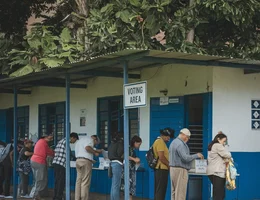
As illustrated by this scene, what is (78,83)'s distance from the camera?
55.2 ft

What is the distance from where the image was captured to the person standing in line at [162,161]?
1203 centimetres

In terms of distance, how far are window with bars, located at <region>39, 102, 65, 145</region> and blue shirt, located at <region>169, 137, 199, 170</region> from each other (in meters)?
7.15

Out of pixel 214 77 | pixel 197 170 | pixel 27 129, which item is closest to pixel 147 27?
pixel 214 77

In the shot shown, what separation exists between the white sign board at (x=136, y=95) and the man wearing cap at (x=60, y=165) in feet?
13.7

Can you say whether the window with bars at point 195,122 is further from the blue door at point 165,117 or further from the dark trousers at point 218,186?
the dark trousers at point 218,186

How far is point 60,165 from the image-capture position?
14.0 m

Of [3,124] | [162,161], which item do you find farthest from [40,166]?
[3,124]

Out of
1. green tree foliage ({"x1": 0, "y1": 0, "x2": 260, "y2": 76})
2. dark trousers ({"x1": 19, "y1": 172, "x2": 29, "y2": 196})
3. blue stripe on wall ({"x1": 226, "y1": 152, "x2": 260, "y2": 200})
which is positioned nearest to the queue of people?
dark trousers ({"x1": 19, "y1": 172, "x2": 29, "y2": 196})

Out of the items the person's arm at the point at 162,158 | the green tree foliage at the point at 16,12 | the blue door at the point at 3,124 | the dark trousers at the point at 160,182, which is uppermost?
the green tree foliage at the point at 16,12

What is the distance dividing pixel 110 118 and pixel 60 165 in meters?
2.67

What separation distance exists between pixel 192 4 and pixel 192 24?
42 cm

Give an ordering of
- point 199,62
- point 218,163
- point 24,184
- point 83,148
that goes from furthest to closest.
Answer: point 24,184 < point 83,148 < point 199,62 < point 218,163

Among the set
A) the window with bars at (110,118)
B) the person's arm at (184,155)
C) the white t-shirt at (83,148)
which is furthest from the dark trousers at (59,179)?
the person's arm at (184,155)

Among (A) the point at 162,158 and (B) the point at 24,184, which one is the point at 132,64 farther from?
(B) the point at 24,184
